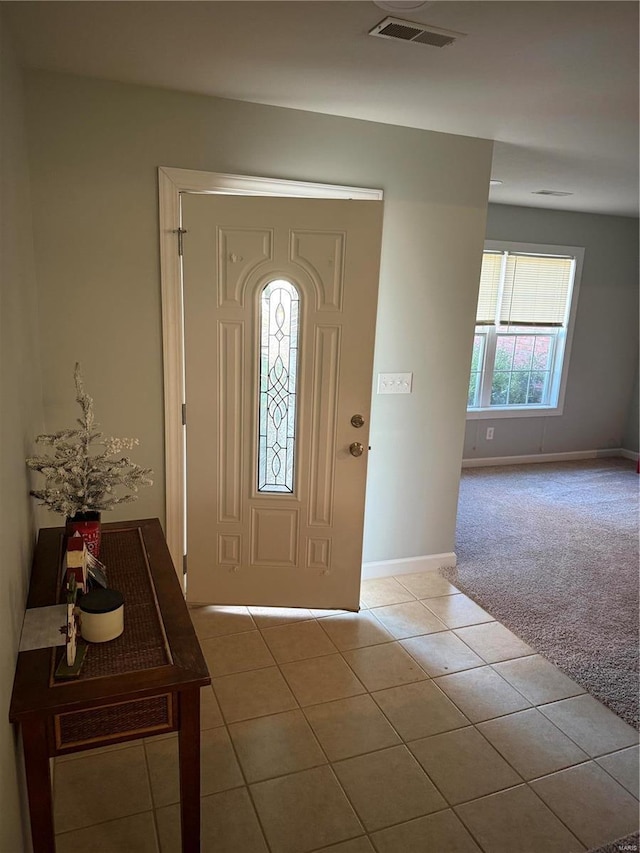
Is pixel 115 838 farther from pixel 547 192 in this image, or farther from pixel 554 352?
pixel 554 352

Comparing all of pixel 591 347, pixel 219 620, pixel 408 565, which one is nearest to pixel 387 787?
pixel 219 620

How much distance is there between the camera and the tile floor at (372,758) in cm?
186

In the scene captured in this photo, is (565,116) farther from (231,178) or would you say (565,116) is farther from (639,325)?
(639,325)

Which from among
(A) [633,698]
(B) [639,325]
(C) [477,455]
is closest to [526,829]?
(A) [633,698]

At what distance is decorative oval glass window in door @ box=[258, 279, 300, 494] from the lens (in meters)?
2.80

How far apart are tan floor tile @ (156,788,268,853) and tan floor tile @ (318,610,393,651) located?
97 cm

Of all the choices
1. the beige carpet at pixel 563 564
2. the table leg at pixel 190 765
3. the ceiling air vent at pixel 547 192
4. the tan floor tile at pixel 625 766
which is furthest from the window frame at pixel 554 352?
the table leg at pixel 190 765

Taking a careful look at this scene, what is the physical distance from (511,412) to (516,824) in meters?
4.53

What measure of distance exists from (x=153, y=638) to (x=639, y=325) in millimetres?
6282

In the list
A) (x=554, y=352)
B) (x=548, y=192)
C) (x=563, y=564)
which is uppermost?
(x=548, y=192)

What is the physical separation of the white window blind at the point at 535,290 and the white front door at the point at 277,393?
133 inches

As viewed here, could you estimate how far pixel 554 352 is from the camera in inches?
241

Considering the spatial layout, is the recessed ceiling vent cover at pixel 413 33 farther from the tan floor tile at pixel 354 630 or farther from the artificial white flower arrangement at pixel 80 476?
the tan floor tile at pixel 354 630

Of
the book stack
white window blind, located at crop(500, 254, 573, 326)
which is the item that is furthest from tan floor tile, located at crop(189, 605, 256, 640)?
white window blind, located at crop(500, 254, 573, 326)
